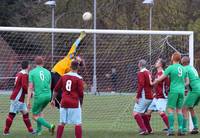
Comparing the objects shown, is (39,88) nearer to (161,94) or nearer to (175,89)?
(161,94)

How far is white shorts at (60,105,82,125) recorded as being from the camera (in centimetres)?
1330

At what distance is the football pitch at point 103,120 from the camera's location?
1563 cm

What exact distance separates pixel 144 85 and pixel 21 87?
3.02m

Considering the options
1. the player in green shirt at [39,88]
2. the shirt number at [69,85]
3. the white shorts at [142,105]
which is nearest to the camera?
the shirt number at [69,85]

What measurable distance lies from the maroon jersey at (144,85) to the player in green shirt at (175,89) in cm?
26

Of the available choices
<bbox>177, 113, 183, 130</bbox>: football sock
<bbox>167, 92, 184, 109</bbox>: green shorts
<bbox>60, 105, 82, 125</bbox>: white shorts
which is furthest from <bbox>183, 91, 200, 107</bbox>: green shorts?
<bbox>60, 105, 82, 125</bbox>: white shorts

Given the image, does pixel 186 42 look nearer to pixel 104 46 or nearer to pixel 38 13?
pixel 104 46

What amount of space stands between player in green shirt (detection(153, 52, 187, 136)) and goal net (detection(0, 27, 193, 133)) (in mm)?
1339

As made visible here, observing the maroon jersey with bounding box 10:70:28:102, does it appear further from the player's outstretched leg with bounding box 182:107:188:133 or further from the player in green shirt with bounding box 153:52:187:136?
the player's outstretched leg with bounding box 182:107:188:133

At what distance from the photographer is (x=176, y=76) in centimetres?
1548

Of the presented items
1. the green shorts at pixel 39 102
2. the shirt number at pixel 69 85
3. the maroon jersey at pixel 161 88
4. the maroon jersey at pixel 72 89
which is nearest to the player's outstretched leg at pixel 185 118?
the maroon jersey at pixel 161 88

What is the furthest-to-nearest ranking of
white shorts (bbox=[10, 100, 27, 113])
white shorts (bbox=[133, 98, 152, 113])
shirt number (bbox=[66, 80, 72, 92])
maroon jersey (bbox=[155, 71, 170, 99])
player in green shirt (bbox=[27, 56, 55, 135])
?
maroon jersey (bbox=[155, 71, 170, 99])
white shorts (bbox=[133, 98, 152, 113])
white shorts (bbox=[10, 100, 27, 113])
player in green shirt (bbox=[27, 56, 55, 135])
shirt number (bbox=[66, 80, 72, 92])

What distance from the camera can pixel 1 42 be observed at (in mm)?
25297

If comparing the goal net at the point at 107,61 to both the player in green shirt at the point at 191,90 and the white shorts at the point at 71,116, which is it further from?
the white shorts at the point at 71,116
